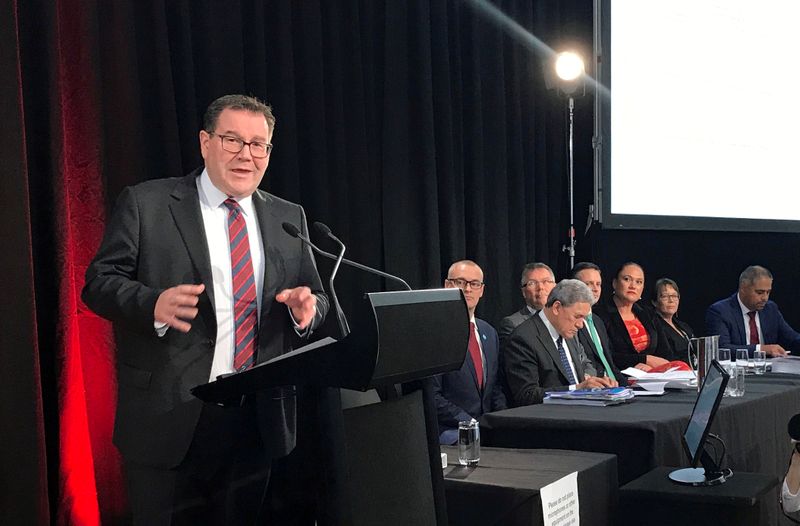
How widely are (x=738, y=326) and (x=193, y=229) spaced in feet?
14.0

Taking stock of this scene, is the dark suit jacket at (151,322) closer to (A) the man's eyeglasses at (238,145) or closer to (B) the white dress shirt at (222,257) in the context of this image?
(B) the white dress shirt at (222,257)

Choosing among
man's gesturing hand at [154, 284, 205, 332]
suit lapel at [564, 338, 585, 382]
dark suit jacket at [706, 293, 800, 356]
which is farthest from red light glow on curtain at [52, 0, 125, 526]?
dark suit jacket at [706, 293, 800, 356]

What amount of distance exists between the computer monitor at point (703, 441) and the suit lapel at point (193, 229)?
129 centimetres

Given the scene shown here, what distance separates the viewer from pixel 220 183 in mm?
2070

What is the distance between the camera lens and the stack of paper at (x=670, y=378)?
367cm

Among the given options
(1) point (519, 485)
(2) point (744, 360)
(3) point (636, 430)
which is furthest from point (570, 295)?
(1) point (519, 485)

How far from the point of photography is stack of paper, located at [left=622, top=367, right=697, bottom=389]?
3.67m

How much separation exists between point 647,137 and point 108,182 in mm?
3381

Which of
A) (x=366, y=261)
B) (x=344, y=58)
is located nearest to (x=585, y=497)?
(x=366, y=261)

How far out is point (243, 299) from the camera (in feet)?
6.50

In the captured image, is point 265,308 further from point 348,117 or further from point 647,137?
point 647,137

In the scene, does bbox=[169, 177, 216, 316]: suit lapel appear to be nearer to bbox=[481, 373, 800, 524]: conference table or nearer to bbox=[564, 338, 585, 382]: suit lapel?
bbox=[481, 373, 800, 524]: conference table

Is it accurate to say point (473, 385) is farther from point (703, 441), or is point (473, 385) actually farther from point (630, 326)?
point (630, 326)

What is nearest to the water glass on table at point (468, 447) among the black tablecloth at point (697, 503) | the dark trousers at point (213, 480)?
the black tablecloth at point (697, 503)
